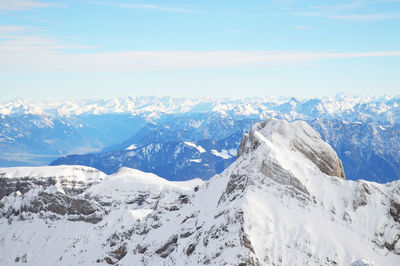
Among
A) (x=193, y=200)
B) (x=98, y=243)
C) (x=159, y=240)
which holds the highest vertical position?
(x=193, y=200)

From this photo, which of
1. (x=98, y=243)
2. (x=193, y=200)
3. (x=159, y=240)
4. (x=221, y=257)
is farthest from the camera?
(x=98, y=243)

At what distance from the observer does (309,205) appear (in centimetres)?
11575

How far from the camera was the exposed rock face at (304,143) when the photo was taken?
13712 cm

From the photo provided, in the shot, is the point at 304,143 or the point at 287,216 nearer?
the point at 287,216

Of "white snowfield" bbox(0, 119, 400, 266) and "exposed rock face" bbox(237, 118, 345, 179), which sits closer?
"white snowfield" bbox(0, 119, 400, 266)

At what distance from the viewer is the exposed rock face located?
137125mm

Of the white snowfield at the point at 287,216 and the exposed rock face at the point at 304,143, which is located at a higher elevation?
the exposed rock face at the point at 304,143

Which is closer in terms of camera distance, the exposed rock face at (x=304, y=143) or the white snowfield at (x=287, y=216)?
the white snowfield at (x=287, y=216)

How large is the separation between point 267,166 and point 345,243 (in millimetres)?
27761

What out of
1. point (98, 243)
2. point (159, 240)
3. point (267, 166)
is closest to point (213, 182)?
point (159, 240)

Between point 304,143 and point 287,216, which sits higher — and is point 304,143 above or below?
above

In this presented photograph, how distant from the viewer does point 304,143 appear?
140 metres

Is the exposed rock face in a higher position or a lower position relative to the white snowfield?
higher

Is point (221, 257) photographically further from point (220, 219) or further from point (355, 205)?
point (355, 205)
